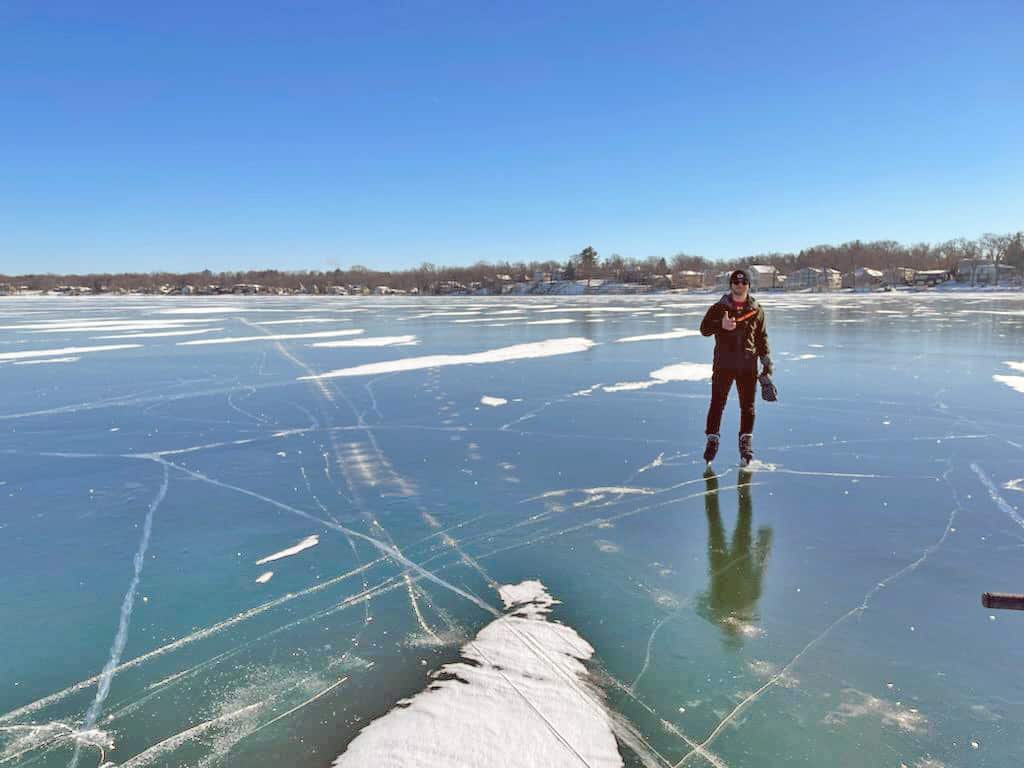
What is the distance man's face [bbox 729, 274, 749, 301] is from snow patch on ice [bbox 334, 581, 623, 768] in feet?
11.6

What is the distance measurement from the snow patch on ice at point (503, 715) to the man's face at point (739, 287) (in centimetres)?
354

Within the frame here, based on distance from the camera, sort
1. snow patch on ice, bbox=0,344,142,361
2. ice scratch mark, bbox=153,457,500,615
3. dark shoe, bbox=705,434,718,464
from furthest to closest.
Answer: snow patch on ice, bbox=0,344,142,361 < dark shoe, bbox=705,434,718,464 < ice scratch mark, bbox=153,457,500,615

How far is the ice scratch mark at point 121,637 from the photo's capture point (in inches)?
92.0

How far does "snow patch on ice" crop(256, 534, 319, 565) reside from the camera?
3615mm

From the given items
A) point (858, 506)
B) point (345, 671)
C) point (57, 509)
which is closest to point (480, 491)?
point (345, 671)

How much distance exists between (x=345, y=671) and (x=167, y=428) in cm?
529

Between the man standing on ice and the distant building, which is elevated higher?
the distant building

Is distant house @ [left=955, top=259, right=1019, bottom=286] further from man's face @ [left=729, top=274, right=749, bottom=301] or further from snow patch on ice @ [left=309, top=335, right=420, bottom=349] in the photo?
man's face @ [left=729, top=274, right=749, bottom=301]

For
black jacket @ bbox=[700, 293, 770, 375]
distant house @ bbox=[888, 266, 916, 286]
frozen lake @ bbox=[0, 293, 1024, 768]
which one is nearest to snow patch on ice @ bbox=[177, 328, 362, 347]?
frozen lake @ bbox=[0, 293, 1024, 768]

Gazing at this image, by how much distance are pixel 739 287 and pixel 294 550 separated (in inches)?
157

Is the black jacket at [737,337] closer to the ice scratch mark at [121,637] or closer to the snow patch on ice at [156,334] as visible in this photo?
the ice scratch mark at [121,637]

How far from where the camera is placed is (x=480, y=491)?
15.5ft

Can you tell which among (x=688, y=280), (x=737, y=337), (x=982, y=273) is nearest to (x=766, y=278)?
(x=688, y=280)

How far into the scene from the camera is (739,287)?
5.37 meters
